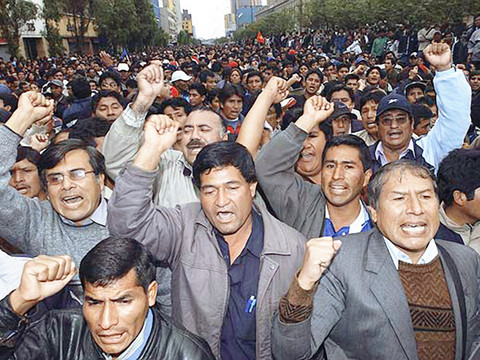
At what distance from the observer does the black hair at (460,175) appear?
2834 mm

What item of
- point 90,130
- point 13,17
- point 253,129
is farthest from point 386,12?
point 253,129

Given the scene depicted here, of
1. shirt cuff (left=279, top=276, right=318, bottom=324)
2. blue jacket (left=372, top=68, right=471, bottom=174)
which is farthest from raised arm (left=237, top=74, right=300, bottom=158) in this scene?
blue jacket (left=372, top=68, right=471, bottom=174)

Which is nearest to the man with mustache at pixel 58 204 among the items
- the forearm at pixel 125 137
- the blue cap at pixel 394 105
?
the forearm at pixel 125 137

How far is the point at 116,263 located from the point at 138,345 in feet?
1.18

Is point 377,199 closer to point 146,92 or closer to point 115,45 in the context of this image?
point 146,92

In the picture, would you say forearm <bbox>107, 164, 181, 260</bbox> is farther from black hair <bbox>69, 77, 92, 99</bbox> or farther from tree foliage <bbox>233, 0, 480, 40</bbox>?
tree foliage <bbox>233, 0, 480, 40</bbox>

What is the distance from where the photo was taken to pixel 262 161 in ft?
9.34

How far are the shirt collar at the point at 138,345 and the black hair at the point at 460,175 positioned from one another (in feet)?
6.18

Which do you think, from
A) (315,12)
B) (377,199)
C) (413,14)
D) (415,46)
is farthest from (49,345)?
(315,12)

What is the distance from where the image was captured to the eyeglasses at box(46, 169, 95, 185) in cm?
274

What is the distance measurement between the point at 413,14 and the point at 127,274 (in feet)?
63.2

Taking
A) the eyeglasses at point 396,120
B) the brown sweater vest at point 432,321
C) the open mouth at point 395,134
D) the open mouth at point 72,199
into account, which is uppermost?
the eyeglasses at point 396,120

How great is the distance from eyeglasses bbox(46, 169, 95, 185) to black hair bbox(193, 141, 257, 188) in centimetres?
72

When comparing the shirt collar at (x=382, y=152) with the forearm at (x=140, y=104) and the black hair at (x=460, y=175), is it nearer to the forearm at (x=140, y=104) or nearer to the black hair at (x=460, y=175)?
the black hair at (x=460, y=175)
